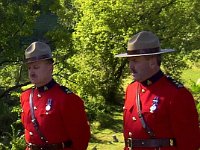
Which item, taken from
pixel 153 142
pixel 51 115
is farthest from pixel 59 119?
pixel 153 142

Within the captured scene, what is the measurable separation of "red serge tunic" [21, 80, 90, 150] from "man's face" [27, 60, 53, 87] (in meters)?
0.21

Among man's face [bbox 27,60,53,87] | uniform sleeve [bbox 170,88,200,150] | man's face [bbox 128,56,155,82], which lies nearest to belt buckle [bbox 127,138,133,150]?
uniform sleeve [bbox 170,88,200,150]

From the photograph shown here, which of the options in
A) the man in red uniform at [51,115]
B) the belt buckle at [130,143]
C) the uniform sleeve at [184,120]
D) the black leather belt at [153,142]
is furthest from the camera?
the man in red uniform at [51,115]

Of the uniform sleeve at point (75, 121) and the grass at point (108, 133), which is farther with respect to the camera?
the grass at point (108, 133)

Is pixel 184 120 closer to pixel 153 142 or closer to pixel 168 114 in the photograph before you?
pixel 168 114

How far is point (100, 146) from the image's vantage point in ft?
52.3

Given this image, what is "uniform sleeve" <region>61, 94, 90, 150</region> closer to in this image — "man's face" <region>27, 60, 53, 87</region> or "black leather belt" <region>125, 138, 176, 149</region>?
"man's face" <region>27, 60, 53, 87</region>

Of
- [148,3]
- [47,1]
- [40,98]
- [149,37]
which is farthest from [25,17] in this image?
[149,37]

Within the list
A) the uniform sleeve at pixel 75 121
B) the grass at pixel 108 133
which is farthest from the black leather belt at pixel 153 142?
the grass at pixel 108 133

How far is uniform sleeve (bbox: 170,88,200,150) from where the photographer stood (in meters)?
3.93

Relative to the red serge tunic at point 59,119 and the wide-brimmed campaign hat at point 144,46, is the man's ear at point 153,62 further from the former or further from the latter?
the red serge tunic at point 59,119

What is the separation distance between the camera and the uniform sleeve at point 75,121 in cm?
473

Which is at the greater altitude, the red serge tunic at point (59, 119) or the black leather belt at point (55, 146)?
the red serge tunic at point (59, 119)

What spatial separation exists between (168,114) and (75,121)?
1.22 meters
